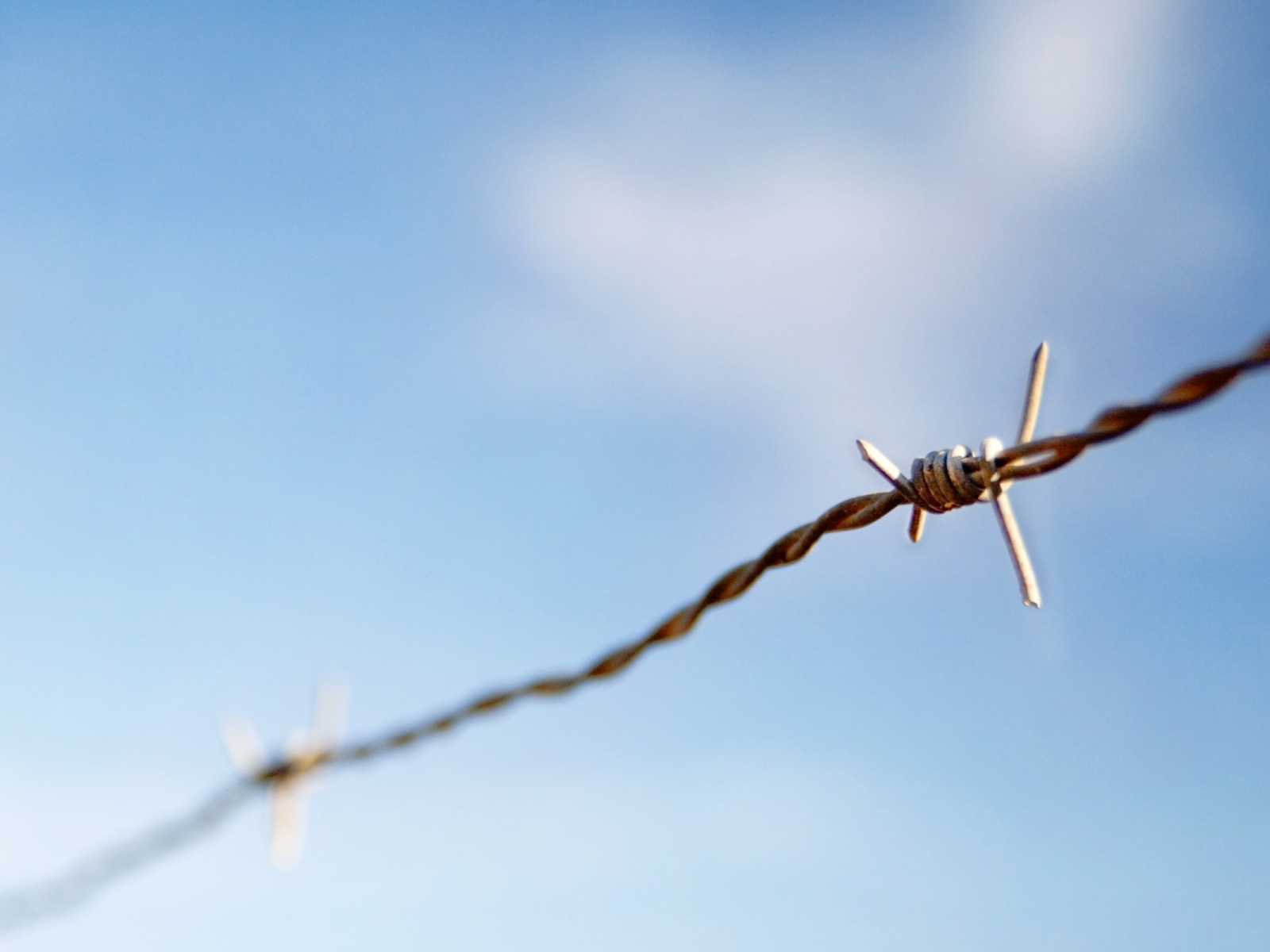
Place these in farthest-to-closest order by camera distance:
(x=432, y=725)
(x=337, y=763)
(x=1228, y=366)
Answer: (x=337, y=763) < (x=432, y=725) < (x=1228, y=366)

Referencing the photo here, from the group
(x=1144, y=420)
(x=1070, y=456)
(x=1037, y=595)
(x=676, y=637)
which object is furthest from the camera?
(x=676, y=637)

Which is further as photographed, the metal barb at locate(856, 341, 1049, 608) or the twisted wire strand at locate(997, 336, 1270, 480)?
the metal barb at locate(856, 341, 1049, 608)

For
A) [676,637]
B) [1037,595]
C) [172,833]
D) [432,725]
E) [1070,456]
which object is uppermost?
[172,833]

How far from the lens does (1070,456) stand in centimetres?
199

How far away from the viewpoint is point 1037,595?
2.16 metres

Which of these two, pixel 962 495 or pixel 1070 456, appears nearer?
pixel 1070 456

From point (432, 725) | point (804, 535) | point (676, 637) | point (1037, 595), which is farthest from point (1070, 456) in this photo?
point (432, 725)

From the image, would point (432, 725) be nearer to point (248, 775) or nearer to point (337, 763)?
point (337, 763)

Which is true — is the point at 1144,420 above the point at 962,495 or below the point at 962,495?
below

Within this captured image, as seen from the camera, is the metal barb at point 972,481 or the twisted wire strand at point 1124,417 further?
the metal barb at point 972,481

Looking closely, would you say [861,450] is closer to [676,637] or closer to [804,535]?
[804,535]

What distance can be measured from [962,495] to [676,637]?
706 mm

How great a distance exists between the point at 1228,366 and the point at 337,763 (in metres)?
2.39

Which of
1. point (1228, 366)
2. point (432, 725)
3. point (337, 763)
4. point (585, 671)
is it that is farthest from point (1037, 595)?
point (337, 763)
